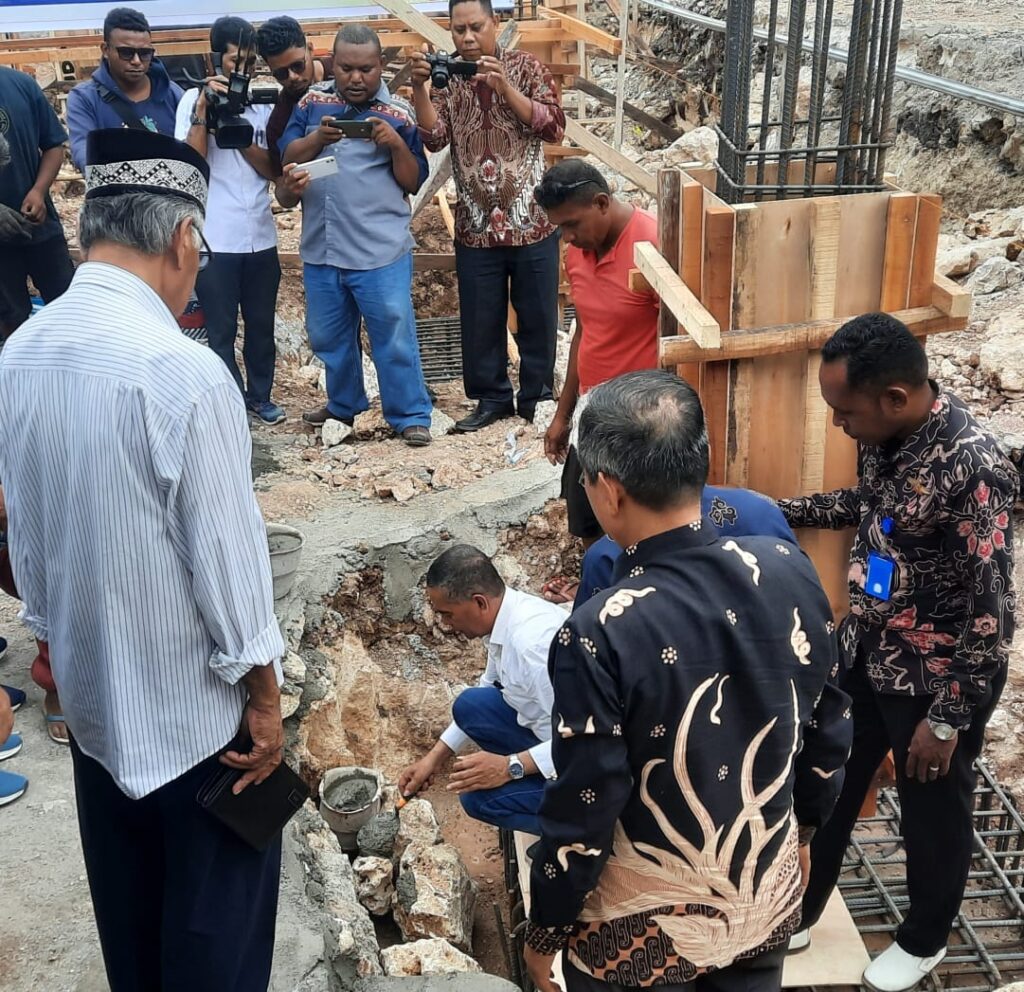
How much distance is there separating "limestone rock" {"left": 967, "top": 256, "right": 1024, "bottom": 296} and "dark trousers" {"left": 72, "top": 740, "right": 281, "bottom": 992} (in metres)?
6.19

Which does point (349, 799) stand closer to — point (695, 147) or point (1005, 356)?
point (1005, 356)

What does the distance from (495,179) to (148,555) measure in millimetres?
3899

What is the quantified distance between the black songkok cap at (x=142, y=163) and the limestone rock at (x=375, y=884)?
2560mm

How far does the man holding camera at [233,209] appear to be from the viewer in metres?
5.51

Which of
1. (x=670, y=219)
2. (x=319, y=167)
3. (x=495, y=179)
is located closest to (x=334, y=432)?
(x=319, y=167)

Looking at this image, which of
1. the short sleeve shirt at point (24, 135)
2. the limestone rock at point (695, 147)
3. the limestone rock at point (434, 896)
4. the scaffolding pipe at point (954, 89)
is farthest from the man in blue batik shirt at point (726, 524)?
the limestone rock at point (695, 147)

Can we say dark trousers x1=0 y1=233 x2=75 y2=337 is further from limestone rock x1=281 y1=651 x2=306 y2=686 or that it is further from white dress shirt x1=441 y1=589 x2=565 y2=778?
white dress shirt x1=441 y1=589 x2=565 y2=778

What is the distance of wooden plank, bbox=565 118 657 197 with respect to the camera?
766cm

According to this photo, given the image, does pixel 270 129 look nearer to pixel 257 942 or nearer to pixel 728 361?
pixel 728 361

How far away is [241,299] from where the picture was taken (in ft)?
19.7

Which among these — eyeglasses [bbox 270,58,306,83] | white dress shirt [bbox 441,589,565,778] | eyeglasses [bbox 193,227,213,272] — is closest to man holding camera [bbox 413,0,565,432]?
eyeglasses [bbox 270,58,306,83]

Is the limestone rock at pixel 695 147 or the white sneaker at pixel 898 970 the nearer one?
the white sneaker at pixel 898 970

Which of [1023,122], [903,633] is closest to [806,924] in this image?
[903,633]

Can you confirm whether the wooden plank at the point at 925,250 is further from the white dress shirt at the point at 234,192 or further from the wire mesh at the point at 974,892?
the white dress shirt at the point at 234,192
